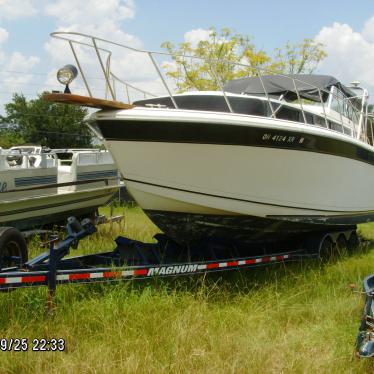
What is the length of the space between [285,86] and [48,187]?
3.87 metres

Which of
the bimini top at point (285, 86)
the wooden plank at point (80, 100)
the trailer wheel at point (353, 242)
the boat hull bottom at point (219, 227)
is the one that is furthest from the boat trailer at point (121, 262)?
the bimini top at point (285, 86)

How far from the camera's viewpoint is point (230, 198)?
4594 millimetres

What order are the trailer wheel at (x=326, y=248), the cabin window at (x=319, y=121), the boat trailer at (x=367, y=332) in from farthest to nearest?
the trailer wheel at (x=326, y=248) < the cabin window at (x=319, y=121) < the boat trailer at (x=367, y=332)

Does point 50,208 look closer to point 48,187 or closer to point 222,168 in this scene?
point 48,187

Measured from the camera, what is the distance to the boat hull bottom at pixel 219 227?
4.70 m

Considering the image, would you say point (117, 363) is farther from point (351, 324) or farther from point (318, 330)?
point (351, 324)

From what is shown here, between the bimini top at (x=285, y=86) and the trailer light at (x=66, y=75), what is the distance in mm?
2727

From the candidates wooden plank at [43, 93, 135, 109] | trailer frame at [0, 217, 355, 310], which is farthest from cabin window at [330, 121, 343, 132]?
wooden plank at [43, 93, 135, 109]

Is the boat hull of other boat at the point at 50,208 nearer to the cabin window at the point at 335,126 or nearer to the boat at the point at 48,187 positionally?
the boat at the point at 48,187

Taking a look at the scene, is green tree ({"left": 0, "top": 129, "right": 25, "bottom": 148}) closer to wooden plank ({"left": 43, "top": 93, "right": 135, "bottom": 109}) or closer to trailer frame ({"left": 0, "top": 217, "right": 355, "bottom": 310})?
trailer frame ({"left": 0, "top": 217, "right": 355, "bottom": 310})

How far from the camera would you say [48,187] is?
7.47 metres

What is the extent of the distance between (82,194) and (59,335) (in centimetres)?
517

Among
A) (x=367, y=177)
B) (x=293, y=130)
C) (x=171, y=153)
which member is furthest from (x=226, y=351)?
(x=367, y=177)

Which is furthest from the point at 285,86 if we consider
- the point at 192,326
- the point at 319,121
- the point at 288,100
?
the point at 192,326
